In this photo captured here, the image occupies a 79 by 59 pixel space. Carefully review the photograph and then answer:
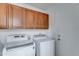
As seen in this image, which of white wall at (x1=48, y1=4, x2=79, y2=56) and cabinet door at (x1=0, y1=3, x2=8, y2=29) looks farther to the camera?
white wall at (x1=48, y1=4, x2=79, y2=56)

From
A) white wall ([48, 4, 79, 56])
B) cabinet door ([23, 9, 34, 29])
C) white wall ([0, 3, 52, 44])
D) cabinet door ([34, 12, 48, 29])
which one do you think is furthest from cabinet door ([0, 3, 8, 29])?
white wall ([48, 4, 79, 56])

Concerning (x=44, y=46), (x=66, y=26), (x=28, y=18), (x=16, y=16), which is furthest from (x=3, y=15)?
(x=66, y=26)

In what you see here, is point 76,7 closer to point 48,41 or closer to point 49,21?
point 49,21

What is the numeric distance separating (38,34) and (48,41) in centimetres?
19

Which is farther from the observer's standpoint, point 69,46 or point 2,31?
point 69,46

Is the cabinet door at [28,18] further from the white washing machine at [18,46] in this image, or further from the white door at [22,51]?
the white door at [22,51]

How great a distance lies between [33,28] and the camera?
1.45m

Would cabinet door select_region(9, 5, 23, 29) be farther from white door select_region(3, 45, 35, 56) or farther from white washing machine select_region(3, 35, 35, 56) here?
white door select_region(3, 45, 35, 56)

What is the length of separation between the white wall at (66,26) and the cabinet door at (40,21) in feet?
0.33

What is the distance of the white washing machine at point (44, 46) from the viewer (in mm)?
1401

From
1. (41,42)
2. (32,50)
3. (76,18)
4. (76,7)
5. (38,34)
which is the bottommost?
(32,50)

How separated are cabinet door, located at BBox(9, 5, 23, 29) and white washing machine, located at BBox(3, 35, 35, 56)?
168mm

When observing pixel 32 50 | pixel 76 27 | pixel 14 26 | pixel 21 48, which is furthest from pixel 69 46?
pixel 14 26

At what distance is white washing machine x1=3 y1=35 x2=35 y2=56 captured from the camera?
1.28 meters
